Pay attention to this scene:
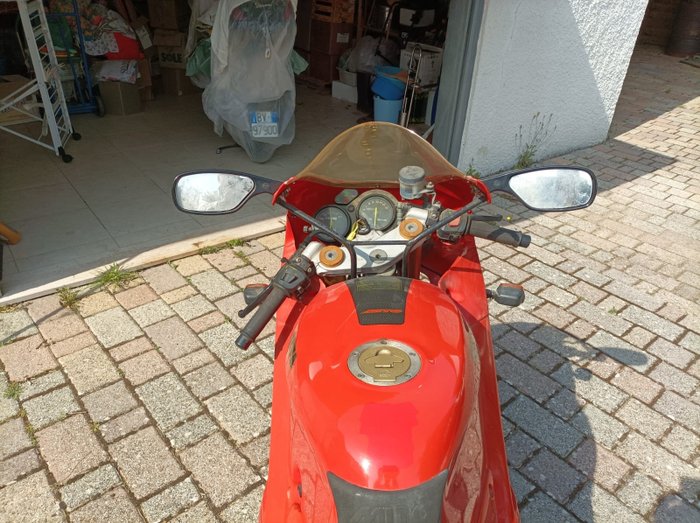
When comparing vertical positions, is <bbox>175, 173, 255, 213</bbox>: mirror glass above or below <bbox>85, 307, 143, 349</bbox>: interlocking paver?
above

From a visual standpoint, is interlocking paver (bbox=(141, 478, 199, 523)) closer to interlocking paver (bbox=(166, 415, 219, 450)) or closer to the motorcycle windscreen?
interlocking paver (bbox=(166, 415, 219, 450))

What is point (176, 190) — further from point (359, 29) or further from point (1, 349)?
point (359, 29)

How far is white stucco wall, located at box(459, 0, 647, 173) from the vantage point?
17.5ft

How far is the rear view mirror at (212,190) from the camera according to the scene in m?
1.95

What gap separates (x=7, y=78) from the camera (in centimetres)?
637

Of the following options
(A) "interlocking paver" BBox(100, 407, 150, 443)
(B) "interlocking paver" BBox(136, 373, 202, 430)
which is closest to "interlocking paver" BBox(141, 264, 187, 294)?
(B) "interlocking paver" BBox(136, 373, 202, 430)

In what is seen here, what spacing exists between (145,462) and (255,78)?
13.4ft

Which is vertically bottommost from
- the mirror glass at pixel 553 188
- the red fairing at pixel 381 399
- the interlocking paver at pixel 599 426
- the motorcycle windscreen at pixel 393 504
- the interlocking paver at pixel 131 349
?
the interlocking paver at pixel 599 426

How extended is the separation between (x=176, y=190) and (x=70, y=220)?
3.08m

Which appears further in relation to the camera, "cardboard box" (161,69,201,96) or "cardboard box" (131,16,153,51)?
"cardboard box" (161,69,201,96)

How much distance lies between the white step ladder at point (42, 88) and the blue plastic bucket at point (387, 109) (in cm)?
355

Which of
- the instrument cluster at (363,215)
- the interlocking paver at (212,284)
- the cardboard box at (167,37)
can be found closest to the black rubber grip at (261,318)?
the instrument cluster at (363,215)

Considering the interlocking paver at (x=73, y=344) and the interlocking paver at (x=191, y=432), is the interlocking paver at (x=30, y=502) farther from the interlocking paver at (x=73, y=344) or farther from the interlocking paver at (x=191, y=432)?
the interlocking paver at (x=73, y=344)

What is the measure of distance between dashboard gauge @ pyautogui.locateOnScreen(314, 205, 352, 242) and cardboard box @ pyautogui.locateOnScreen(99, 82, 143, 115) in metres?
5.71
